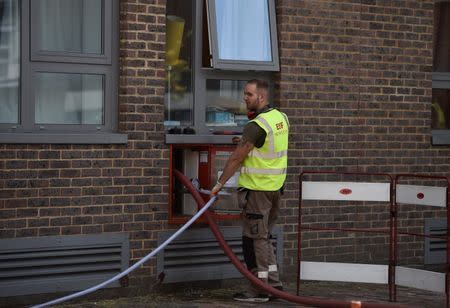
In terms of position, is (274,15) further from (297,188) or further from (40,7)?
(40,7)

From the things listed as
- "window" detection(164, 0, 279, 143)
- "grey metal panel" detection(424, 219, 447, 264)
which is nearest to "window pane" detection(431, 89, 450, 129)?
"grey metal panel" detection(424, 219, 447, 264)

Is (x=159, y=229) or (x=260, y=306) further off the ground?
(x=159, y=229)

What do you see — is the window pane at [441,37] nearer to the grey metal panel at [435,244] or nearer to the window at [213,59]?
the grey metal panel at [435,244]

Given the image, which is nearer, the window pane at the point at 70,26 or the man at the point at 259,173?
the man at the point at 259,173

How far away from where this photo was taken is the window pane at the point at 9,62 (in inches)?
347

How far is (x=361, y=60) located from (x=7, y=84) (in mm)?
3891

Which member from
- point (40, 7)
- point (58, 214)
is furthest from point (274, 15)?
point (58, 214)

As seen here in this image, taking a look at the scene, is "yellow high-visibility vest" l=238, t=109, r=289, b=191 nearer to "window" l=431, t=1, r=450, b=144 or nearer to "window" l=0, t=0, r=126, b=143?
"window" l=0, t=0, r=126, b=143

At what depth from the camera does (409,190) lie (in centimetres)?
920

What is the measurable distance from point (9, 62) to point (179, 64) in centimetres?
177

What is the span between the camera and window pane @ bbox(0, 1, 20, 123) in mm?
8805

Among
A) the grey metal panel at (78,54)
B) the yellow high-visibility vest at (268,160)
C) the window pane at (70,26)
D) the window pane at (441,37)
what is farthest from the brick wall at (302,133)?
the yellow high-visibility vest at (268,160)

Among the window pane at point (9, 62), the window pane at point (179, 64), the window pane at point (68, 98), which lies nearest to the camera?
the window pane at point (9, 62)

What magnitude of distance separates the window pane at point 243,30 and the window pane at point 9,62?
81.6 inches
